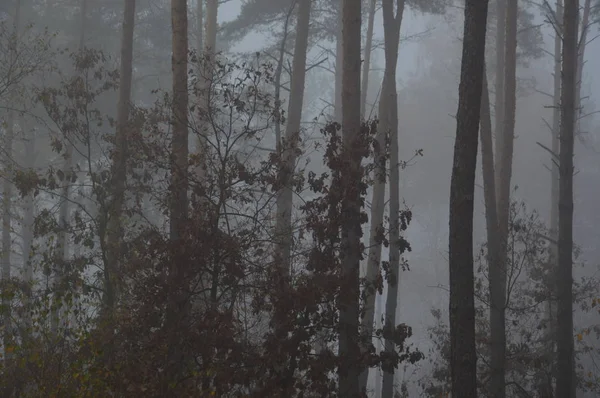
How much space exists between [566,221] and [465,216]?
4.83m

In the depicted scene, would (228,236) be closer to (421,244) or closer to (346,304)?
(346,304)

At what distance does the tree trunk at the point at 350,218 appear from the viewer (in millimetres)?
7758

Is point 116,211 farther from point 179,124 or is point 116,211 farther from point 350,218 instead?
point 350,218

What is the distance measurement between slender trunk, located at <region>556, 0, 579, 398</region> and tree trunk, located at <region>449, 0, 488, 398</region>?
431cm

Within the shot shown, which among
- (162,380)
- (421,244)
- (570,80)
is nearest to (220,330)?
(162,380)

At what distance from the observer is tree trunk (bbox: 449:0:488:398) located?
7.73 meters

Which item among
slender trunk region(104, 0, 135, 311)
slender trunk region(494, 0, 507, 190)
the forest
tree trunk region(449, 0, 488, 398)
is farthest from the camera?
slender trunk region(494, 0, 507, 190)

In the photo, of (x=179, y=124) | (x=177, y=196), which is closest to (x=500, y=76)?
(x=179, y=124)

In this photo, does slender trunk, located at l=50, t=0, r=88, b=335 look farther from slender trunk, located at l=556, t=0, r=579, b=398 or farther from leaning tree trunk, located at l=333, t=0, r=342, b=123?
leaning tree trunk, located at l=333, t=0, r=342, b=123

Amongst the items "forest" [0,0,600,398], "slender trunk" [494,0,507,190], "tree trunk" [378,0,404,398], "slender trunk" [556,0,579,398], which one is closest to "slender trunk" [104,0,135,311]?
"forest" [0,0,600,398]

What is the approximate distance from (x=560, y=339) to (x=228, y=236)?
632 centimetres

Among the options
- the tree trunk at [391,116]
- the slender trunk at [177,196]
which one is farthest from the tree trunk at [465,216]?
the tree trunk at [391,116]

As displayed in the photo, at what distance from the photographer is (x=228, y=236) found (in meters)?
8.23

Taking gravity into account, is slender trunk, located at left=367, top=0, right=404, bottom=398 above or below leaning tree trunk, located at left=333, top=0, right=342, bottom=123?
below
